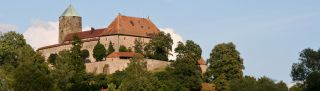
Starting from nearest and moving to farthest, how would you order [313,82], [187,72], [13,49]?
[313,82]
[187,72]
[13,49]

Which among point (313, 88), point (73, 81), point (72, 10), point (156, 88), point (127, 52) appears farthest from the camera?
point (72, 10)

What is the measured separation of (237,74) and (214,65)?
2.80 metres

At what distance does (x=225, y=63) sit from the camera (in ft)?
316

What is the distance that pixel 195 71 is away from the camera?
9394cm

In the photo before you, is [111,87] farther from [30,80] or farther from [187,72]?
[30,80]

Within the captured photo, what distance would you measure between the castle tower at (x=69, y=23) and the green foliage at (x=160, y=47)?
18.6m

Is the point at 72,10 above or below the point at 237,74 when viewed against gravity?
above

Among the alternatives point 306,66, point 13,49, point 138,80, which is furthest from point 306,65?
point 13,49

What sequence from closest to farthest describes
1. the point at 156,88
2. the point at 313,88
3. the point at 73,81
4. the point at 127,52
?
the point at 313,88, the point at 156,88, the point at 73,81, the point at 127,52

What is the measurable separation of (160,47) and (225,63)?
13372 mm

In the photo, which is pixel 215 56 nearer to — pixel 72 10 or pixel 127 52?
pixel 127 52

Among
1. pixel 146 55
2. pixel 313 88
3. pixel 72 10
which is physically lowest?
pixel 313 88

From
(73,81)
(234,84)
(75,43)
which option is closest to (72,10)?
(75,43)

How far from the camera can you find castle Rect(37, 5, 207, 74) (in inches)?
4149
